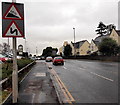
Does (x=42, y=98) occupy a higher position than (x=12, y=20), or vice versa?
(x=12, y=20)

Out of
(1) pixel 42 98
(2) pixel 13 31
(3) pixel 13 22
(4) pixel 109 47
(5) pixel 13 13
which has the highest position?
(4) pixel 109 47

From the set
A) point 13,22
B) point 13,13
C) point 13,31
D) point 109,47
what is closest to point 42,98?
point 13,31

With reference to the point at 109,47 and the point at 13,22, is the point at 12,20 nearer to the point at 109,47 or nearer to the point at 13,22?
the point at 13,22

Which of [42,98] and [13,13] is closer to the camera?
[13,13]

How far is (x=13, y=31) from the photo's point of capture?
645 centimetres

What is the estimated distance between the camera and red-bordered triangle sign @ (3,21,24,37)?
20.9ft

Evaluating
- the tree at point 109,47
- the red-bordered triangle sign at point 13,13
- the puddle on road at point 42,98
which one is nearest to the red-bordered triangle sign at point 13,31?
the red-bordered triangle sign at point 13,13

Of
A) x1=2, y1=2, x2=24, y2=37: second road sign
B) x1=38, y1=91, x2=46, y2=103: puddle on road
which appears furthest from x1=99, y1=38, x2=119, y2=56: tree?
x1=2, y1=2, x2=24, y2=37: second road sign

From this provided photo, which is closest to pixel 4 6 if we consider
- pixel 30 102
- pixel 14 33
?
pixel 14 33

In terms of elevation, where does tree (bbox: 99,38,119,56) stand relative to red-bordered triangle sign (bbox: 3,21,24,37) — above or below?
above

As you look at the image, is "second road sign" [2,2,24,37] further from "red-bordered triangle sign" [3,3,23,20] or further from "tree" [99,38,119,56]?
"tree" [99,38,119,56]

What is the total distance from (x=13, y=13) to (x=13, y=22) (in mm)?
335

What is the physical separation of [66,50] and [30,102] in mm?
79337

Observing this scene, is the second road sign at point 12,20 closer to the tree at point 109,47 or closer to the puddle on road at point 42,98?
the puddle on road at point 42,98
